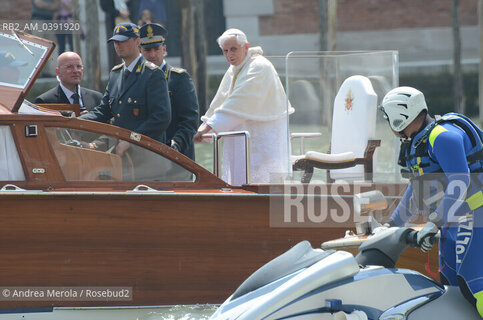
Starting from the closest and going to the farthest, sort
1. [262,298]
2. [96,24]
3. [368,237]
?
[262,298] < [368,237] < [96,24]

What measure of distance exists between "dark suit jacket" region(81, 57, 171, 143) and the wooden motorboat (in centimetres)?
46

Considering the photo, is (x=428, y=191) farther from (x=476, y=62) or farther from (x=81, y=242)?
(x=476, y=62)

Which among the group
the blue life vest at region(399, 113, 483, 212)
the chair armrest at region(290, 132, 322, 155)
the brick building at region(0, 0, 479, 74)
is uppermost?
the brick building at region(0, 0, 479, 74)

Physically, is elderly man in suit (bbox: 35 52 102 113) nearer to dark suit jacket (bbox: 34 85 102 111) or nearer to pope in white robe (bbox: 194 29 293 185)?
dark suit jacket (bbox: 34 85 102 111)

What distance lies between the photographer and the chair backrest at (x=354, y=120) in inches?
292

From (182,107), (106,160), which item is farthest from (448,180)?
(182,107)

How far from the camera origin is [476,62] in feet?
79.7

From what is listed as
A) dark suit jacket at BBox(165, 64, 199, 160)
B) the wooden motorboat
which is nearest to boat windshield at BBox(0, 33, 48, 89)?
the wooden motorboat

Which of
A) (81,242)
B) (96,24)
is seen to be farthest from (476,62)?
(81,242)

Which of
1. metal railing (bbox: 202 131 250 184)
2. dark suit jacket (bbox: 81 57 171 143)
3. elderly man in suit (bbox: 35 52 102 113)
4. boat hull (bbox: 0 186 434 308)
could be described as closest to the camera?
boat hull (bbox: 0 186 434 308)

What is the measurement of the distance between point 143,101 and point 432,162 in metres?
3.15

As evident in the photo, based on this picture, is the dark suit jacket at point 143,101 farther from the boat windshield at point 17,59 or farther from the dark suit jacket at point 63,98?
the dark suit jacket at point 63,98

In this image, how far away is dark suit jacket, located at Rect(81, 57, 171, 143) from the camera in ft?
22.9

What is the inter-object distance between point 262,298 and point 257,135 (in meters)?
3.77
